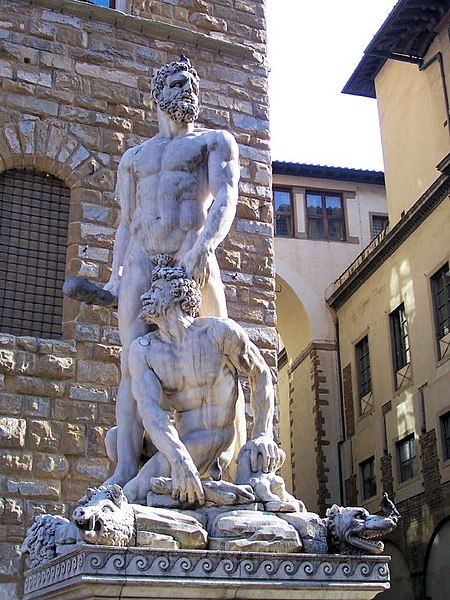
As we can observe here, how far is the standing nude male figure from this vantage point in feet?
18.3

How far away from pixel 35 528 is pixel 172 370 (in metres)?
1.13

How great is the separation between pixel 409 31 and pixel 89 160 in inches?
546

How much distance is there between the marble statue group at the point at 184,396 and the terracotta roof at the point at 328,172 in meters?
21.0

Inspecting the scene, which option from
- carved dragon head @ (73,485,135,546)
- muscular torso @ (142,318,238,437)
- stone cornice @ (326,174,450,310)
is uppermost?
stone cornice @ (326,174,450,310)

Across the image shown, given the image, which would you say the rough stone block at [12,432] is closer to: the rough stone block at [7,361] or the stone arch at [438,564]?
the rough stone block at [7,361]

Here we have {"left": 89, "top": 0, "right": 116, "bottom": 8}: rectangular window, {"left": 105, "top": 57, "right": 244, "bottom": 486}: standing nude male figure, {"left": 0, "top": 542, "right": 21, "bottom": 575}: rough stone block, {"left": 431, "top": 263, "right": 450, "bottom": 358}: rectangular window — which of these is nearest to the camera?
{"left": 105, "top": 57, "right": 244, "bottom": 486}: standing nude male figure

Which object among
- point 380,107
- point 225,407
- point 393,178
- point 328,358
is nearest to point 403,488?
point 328,358

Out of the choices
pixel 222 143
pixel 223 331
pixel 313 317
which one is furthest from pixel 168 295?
pixel 313 317

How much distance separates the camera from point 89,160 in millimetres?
10508

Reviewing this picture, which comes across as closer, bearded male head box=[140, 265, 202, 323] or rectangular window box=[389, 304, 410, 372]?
bearded male head box=[140, 265, 202, 323]

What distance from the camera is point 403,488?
68.6 feet

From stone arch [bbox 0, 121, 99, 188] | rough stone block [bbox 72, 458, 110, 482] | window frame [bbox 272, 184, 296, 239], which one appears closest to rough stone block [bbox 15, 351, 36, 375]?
rough stone block [bbox 72, 458, 110, 482]

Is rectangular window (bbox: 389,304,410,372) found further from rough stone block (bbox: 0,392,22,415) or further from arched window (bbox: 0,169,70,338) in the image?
rough stone block (bbox: 0,392,22,415)

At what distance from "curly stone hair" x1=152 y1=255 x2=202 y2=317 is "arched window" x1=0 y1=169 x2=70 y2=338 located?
188 inches
